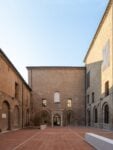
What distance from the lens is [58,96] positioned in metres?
51.2

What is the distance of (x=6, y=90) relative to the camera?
99.5ft

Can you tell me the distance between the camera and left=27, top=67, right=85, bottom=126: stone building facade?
167 feet

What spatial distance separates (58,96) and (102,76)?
51.3 ft

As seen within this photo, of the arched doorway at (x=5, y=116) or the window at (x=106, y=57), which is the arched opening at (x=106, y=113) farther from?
the arched doorway at (x=5, y=116)

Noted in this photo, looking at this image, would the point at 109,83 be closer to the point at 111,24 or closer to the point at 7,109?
the point at 111,24

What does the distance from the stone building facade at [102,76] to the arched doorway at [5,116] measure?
10277 millimetres

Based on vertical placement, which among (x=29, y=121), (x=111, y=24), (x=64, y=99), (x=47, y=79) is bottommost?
(x=29, y=121)

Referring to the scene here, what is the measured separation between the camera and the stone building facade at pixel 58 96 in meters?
50.8

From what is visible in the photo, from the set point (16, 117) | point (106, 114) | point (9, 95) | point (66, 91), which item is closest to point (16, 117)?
point (16, 117)

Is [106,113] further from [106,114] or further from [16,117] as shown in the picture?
[16,117]

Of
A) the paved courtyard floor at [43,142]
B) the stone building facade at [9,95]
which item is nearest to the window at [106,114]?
the stone building facade at [9,95]

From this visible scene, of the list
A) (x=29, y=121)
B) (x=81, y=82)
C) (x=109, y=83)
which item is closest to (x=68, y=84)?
(x=81, y=82)

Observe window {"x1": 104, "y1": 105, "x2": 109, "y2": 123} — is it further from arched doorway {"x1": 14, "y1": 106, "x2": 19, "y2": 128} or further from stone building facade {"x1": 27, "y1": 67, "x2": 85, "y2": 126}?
stone building facade {"x1": 27, "y1": 67, "x2": 85, "y2": 126}

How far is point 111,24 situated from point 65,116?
75.0ft
